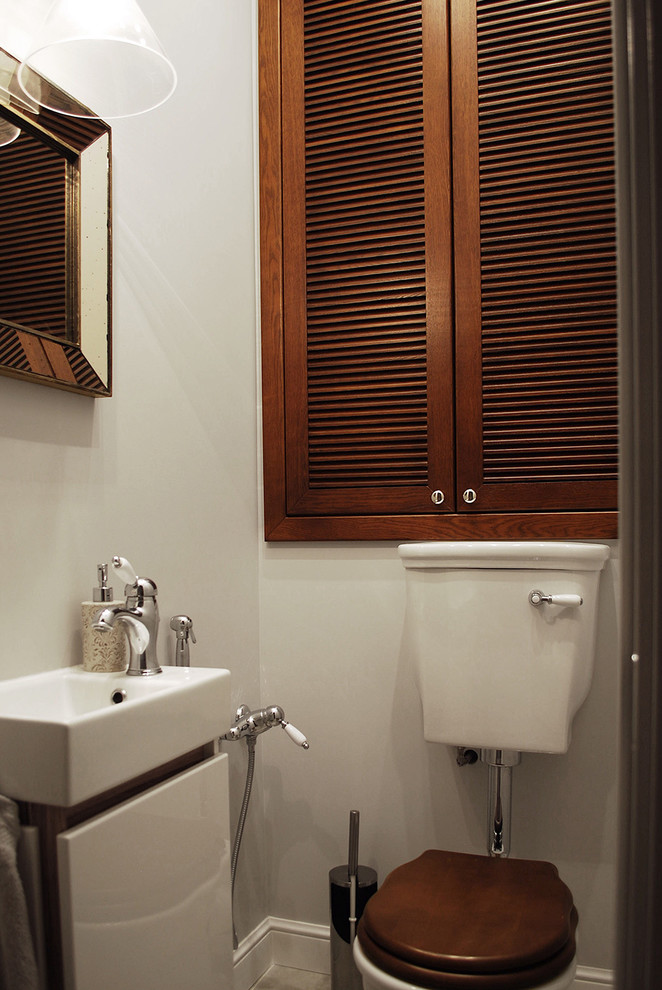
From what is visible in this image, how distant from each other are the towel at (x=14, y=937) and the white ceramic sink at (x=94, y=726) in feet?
0.28

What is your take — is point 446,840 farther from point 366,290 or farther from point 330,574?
point 366,290

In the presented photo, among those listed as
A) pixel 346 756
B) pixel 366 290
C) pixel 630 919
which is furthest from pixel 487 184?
pixel 630 919

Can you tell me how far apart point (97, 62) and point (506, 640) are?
124 cm

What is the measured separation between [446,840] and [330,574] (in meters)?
0.66

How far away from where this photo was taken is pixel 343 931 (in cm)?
168

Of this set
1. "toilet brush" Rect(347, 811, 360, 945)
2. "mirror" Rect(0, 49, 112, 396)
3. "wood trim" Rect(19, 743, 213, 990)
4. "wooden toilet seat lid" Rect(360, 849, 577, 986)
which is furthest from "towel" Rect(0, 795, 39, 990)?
"toilet brush" Rect(347, 811, 360, 945)

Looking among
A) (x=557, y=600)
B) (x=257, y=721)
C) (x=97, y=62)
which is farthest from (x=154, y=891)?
(x=97, y=62)

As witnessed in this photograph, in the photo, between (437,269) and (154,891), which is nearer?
(154,891)

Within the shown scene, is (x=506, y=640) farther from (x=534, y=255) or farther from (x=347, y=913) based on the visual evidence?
(x=534, y=255)

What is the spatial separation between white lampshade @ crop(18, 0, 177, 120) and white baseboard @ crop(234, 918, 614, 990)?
1.74m

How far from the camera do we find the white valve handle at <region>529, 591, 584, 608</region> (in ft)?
4.93

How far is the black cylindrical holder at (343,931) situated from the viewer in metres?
1.68

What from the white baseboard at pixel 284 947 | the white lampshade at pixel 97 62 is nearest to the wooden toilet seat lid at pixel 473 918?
the white baseboard at pixel 284 947

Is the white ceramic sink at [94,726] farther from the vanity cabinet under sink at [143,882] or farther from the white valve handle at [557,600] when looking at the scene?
the white valve handle at [557,600]
